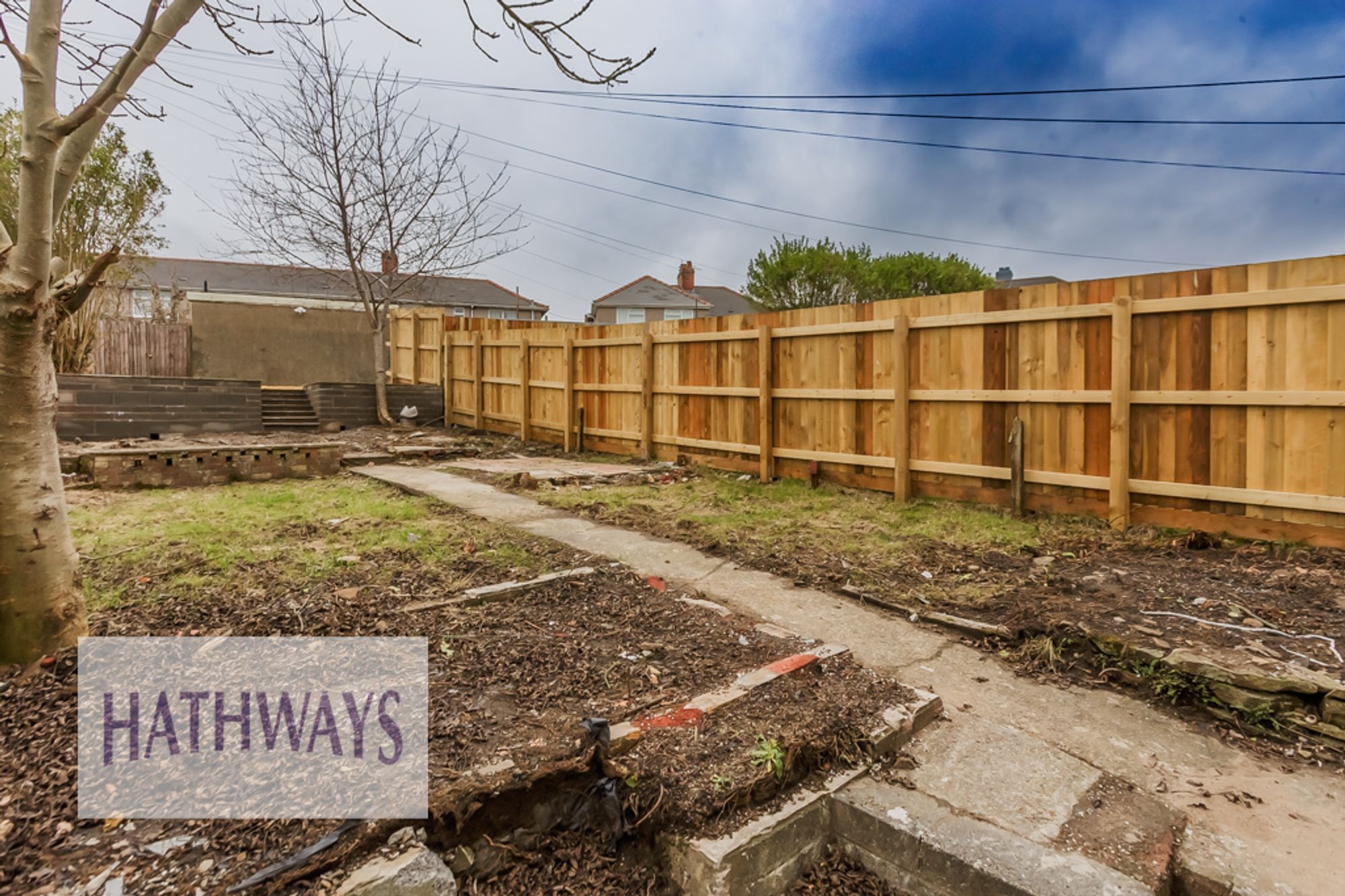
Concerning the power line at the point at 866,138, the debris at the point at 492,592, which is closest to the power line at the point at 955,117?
the power line at the point at 866,138

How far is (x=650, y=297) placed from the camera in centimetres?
3900

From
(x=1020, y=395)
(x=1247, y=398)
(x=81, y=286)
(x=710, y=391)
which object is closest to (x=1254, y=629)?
(x=1247, y=398)

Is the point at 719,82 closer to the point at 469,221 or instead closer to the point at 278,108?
the point at 469,221

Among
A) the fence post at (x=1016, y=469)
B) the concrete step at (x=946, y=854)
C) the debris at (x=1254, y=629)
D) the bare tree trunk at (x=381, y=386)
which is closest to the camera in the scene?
the concrete step at (x=946, y=854)

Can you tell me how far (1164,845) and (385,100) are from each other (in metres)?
14.3

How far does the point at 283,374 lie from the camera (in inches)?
685

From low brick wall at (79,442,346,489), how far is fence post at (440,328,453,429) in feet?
16.6

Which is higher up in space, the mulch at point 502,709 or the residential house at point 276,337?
the residential house at point 276,337

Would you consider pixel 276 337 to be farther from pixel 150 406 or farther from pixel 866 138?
pixel 866 138

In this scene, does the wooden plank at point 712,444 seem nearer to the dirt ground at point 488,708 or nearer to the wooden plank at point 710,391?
the wooden plank at point 710,391

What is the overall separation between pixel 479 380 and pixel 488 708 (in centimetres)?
1066

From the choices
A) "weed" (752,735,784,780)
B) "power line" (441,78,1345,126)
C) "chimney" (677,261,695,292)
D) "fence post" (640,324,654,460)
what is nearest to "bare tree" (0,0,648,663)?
"weed" (752,735,784,780)

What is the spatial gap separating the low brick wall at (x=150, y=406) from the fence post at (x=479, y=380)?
11.4 ft

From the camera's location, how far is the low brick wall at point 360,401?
12312mm
